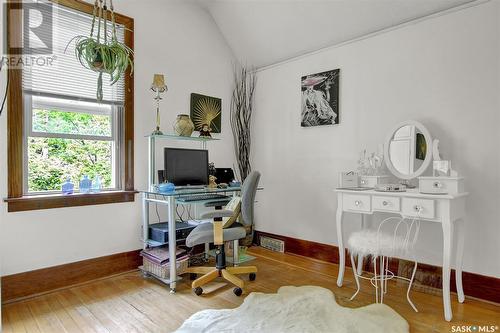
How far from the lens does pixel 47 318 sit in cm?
216

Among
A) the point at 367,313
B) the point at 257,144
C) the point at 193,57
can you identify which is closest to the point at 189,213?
the point at 257,144

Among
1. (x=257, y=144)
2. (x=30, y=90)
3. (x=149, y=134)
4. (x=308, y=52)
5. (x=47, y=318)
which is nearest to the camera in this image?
(x=47, y=318)

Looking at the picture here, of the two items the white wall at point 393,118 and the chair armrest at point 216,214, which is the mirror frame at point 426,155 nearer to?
the white wall at point 393,118

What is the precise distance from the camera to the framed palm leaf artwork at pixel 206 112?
3588mm

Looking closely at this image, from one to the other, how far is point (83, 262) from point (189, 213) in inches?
45.9

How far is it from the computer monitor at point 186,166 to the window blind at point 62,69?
0.87 metres

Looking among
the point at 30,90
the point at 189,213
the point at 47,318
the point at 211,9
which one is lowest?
the point at 47,318

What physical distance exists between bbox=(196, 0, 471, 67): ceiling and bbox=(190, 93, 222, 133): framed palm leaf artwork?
2.48 feet

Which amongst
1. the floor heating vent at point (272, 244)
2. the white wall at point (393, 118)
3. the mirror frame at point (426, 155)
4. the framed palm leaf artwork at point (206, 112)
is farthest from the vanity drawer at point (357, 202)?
the framed palm leaf artwork at point (206, 112)

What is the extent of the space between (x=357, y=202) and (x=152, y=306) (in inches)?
70.8

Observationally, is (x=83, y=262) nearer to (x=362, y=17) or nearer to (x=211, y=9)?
(x=211, y=9)

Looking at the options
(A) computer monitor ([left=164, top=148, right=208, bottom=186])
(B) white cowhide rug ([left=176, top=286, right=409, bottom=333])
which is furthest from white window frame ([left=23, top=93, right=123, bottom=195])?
(B) white cowhide rug ([left=176, top=286, right=409, bottom=333])

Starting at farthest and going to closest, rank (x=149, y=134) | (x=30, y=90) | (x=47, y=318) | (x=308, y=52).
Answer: (x=308, y=52) < (x=149, y=134) < (x=30, y=90) < (x=47, y=318)

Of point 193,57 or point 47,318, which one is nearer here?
point 47,318
